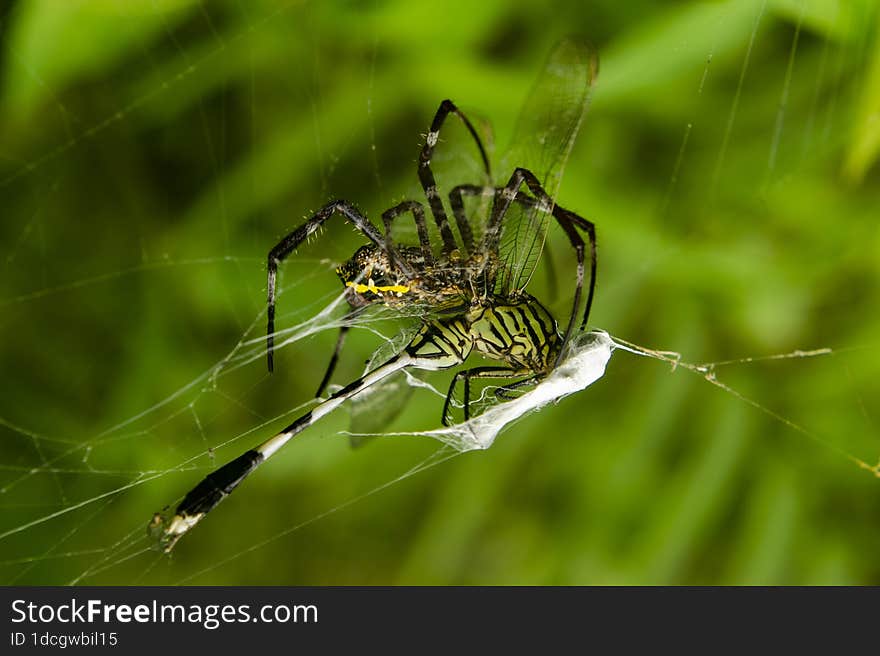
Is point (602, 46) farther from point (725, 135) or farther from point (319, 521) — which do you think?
point (319, 521)

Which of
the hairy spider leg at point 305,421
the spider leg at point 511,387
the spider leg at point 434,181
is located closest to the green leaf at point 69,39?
the spider leg at point 434,181

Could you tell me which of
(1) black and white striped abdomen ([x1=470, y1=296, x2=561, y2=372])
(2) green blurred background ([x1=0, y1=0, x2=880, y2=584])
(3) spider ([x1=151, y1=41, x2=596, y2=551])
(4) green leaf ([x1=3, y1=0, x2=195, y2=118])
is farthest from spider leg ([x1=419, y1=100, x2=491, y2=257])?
(4) green leaf ([x1=3, y1=0, x2=195, y2=118])

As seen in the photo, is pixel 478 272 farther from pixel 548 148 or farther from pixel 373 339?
pixel 373 339

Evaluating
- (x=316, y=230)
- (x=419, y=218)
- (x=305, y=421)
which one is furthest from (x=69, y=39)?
(x=305, y=421)

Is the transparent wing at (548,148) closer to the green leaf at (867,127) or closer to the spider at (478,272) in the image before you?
the spider at (478,272)
